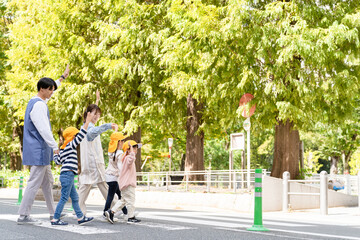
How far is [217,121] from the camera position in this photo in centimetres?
2108

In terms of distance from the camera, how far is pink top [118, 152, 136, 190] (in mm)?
8258

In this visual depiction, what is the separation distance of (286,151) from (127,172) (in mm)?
9229

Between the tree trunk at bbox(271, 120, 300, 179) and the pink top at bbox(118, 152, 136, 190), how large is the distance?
909cm

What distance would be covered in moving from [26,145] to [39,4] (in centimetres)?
2075

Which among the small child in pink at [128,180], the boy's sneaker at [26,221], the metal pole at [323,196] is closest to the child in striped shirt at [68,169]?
the boy's sneaker at [26,221]

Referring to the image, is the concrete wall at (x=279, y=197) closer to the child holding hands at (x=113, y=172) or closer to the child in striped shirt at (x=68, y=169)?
the child holding hands at (x=113, y=172)

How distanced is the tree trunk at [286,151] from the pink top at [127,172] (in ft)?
29.8

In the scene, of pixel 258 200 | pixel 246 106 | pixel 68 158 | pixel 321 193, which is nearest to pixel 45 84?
pixel 68 158

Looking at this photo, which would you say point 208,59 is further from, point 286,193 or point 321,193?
point 321,193

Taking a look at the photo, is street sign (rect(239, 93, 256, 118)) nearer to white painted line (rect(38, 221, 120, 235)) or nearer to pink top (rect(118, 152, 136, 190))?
pink top (rect(118, 152, 136, 190))

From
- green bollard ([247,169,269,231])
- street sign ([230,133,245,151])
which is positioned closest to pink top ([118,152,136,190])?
green bollard ([247,169,269,231])

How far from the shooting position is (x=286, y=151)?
53.8 ft

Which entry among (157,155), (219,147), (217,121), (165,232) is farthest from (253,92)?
(219,147)

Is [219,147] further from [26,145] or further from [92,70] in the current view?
[26,145]
